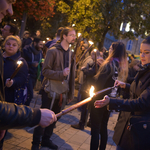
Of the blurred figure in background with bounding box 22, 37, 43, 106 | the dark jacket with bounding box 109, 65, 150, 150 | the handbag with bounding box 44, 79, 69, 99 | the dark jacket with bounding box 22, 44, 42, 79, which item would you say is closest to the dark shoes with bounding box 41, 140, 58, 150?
the handbag with bounding box 44, 79, 69, 99

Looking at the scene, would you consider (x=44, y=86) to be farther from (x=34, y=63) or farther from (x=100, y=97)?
(x=34, y=63)

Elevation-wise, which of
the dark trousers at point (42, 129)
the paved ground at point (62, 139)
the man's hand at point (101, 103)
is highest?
the man's hand at point (101, 103)

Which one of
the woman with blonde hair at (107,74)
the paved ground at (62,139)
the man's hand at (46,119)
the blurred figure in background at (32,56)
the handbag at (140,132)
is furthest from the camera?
the blurred figure in background at (32,56)

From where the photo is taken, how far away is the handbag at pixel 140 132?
2.20 m

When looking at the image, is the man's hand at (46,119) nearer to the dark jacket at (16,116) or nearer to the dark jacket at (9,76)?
the dark jacket at (16,116)

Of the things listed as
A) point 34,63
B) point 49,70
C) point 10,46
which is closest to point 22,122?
point 49,70

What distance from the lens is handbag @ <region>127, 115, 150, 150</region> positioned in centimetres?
220

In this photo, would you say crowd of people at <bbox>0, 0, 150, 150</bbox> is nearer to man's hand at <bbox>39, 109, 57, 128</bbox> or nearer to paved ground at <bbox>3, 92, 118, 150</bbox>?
man's hand at <bbox>39, 109, 57, 128</bbox>

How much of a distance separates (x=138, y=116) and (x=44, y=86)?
6.89 ft

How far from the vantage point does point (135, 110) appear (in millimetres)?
2326

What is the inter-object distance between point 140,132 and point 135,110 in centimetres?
27

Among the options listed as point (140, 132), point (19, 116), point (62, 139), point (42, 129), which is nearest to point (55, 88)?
point (42, 129)

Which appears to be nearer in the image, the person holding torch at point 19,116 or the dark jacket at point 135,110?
the person holding torch at point 19,116

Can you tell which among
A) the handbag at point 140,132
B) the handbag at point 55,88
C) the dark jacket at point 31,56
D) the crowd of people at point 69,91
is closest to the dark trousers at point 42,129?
the crowd of people at point 69,91
